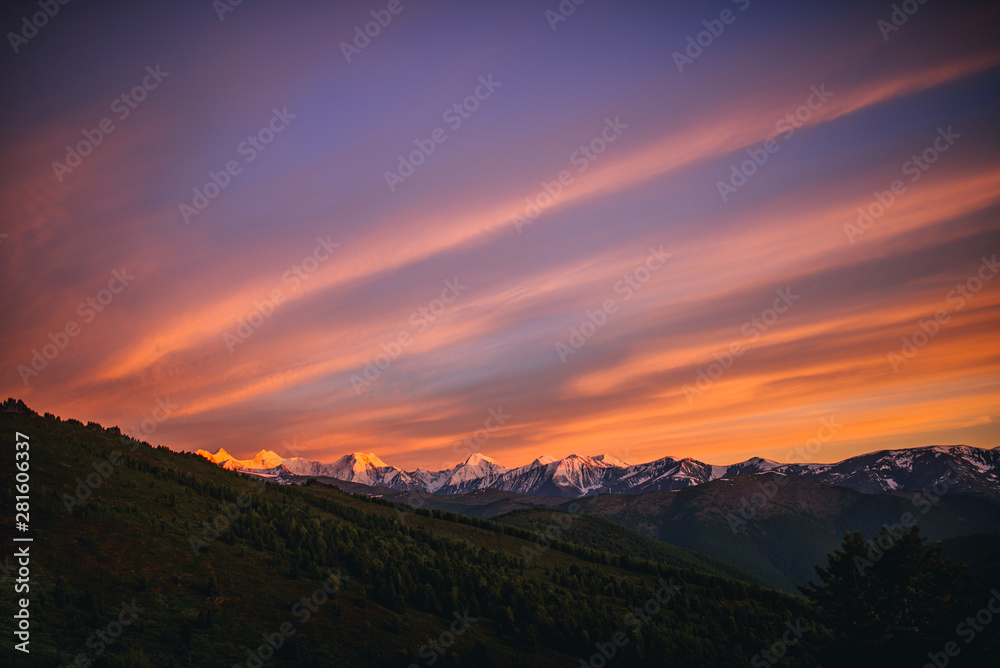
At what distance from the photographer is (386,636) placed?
168 ft

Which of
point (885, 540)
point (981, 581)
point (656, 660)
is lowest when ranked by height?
point (981, 581)

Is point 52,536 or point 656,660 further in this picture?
point 656,660

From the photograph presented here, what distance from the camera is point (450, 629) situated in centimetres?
5916

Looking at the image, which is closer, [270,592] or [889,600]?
[889,600]

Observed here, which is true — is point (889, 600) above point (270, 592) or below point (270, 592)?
below

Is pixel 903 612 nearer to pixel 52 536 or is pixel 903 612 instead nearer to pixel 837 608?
pixel 837 608

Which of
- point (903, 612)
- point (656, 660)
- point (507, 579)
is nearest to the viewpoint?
point (903, 612)

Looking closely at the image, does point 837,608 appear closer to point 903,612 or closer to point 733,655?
point 903,612

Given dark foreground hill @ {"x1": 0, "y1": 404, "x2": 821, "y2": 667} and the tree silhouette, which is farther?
the tree silhouette

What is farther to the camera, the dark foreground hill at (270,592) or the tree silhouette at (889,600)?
the tree silhouette at (889,600)

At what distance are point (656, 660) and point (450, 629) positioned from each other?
930 inches

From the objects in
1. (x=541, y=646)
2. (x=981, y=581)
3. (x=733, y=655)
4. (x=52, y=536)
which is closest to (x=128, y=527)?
(x=52, y=536)

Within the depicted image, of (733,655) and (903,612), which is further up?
(903,612)

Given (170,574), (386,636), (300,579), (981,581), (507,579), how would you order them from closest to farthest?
(170,574) → (386,636) → (300,579) → (507,579) → (981,581)
